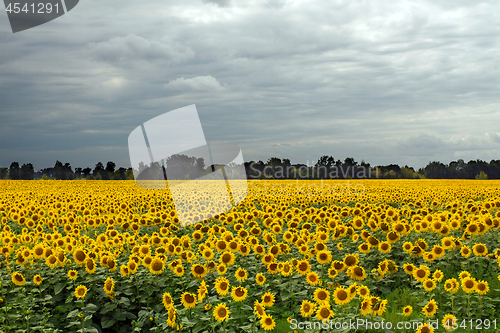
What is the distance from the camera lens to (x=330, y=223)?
1076cm

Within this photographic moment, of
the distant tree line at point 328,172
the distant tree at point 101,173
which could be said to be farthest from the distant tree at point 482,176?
the distant tree at point 101,173

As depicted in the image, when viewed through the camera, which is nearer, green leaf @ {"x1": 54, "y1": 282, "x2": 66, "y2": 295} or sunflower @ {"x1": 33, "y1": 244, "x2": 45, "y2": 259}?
green leaf @ {"x1": 54, "y1": 282, "x2": 66, "y2": 295}

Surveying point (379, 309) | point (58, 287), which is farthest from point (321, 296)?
point (58, 287)

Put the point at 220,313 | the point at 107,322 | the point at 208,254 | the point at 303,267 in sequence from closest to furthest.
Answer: the point at 220,313
the point at 303,267
the point at 107,322
the point at 208,254

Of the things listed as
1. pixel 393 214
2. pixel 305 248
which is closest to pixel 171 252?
pixel 305 248

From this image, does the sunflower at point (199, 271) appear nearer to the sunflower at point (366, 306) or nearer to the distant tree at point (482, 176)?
the sunflower at point (366, 306)

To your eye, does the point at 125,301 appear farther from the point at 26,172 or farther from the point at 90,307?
the point at 26,172

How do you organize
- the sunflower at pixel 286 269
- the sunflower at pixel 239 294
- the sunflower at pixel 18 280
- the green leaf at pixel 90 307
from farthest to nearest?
the sunflower at pixel 18 280
the sunflower at pixel 286 269
the green leaf at pixel 90 307
the sunflower at pixel 239 294

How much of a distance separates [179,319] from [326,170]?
272ft

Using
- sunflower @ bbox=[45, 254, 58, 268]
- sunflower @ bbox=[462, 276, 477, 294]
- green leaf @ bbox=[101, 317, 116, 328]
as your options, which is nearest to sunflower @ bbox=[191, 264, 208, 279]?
green leaf @ bbox=[101, 317, 116, 328]

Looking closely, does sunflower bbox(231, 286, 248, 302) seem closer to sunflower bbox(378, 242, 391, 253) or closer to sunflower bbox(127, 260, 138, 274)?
sunflower bbox(127, 260, 138, 274)

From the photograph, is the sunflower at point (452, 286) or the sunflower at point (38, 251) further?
the sunflower at point (38, 251)

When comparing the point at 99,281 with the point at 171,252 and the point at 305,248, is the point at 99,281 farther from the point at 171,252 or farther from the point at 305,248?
the point at 305,248

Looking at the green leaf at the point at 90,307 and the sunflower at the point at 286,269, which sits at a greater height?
the sunflower at the point at 286,269
